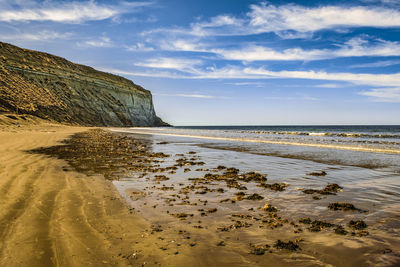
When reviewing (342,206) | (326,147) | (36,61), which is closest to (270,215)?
(342,206)

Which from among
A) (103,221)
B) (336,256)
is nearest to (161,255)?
(103,221)

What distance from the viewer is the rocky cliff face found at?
49972 millimetres

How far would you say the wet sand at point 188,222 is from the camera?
3.02 meters

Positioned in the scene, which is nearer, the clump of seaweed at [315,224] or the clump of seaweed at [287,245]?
the clump of seaweed at [287,245]

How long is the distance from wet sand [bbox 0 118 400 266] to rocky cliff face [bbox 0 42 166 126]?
47.1 metres

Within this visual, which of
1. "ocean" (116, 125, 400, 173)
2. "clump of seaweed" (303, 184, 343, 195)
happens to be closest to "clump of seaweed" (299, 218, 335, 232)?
"clump of seaweed" (303, 184, 343, 195)

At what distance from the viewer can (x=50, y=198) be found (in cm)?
516

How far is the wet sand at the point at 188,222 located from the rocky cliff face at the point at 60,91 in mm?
47095

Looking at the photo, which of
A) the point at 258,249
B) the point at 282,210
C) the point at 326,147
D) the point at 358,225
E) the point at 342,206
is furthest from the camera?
the point at 326,147

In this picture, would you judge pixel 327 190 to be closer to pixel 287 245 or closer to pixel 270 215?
pixel 270 215

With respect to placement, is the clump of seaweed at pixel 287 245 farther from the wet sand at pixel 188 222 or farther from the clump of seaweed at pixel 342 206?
the clump of seaweed at pixel 342 206

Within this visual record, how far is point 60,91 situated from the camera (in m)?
62.0

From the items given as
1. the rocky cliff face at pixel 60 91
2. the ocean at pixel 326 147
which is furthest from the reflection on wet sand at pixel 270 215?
the rocky cliff face at pixel 60 91

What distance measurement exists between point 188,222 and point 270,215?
61.5 inches
